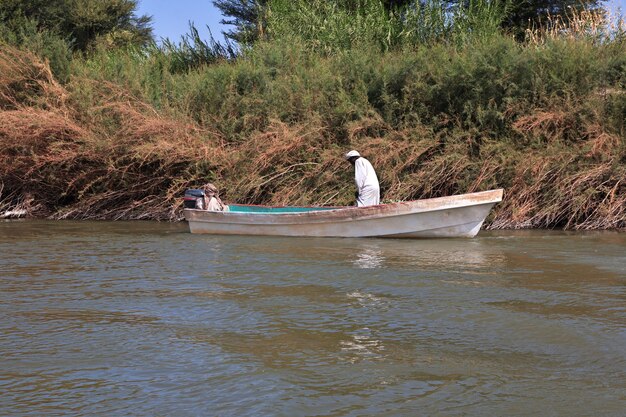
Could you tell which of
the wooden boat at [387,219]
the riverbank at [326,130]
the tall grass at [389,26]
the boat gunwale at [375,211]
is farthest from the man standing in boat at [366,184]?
the tall grass at [389,26]

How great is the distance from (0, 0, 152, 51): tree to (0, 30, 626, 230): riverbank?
14376mm

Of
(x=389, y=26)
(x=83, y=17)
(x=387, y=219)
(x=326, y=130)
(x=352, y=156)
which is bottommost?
(x=387, y=219)

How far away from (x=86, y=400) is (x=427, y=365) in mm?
2415

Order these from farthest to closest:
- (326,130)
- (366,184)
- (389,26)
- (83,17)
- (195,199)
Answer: (83,17), (389,26), (326,130), (195,199), (366,184)

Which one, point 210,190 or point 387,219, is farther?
point 210,190

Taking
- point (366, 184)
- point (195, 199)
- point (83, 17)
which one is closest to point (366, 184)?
point (366, 184)

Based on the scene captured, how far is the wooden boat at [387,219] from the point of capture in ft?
45.1

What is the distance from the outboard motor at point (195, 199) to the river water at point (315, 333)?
3434 mm

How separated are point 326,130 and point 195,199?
12.7 ft

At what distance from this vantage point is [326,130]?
728 inches

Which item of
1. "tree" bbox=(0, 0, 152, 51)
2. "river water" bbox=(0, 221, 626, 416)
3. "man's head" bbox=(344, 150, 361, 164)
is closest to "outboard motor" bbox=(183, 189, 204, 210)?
"man's head" bbox=(344, 150, 361, 164)

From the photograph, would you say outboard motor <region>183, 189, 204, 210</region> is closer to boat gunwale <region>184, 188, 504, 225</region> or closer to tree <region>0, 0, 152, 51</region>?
boat gunwale <region>184, 188, 504, 225</region>

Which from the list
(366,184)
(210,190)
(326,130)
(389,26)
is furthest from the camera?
(389,26)

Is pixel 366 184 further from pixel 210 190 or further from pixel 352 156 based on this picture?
pixel 210 190
